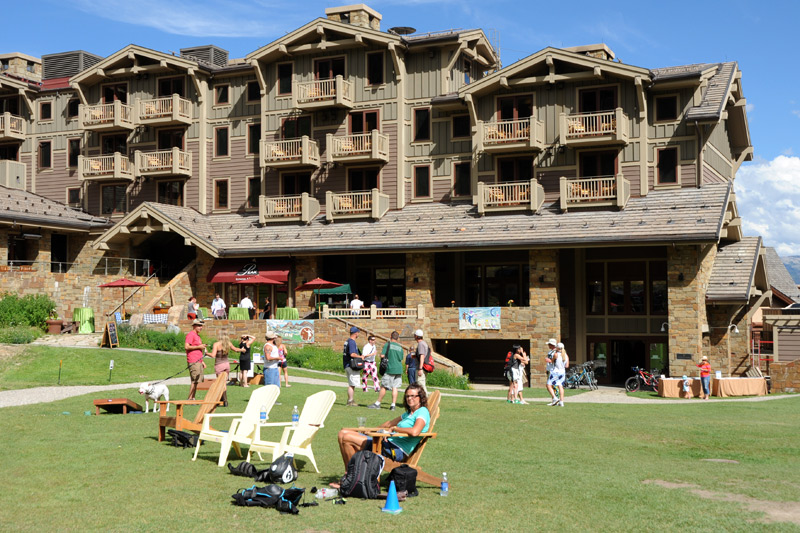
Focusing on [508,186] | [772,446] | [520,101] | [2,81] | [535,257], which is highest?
[2,81]

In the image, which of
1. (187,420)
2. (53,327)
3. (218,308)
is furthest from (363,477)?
(53,327)

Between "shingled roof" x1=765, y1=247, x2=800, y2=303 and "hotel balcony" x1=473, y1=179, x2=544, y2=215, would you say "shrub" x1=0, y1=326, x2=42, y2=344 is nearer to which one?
"hotel balcony" x1=473, y1=179, x2=544, y2=215

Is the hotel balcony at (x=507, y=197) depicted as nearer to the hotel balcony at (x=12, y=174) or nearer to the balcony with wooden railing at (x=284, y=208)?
the balcony with wooden railing at (x=284, y=208)

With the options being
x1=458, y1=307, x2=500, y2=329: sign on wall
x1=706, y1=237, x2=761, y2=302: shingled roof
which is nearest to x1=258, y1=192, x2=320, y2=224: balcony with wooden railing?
x1=458, y1=307, x2=500, y2=329: sign on wall

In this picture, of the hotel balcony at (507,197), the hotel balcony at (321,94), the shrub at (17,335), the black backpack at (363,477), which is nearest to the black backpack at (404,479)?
the black backpack at (363,477)

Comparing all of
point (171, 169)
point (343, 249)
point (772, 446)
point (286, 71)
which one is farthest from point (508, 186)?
point (772, 446)

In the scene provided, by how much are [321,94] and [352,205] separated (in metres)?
5.31

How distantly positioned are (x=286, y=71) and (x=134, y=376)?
20069mm

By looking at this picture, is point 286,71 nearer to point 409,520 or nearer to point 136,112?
point 136,112

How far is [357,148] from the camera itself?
40.6m

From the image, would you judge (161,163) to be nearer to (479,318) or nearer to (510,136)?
(510,136)

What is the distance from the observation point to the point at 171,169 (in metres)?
43.6

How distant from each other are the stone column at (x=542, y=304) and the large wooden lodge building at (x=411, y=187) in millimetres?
88

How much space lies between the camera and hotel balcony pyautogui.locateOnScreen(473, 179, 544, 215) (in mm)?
37031
